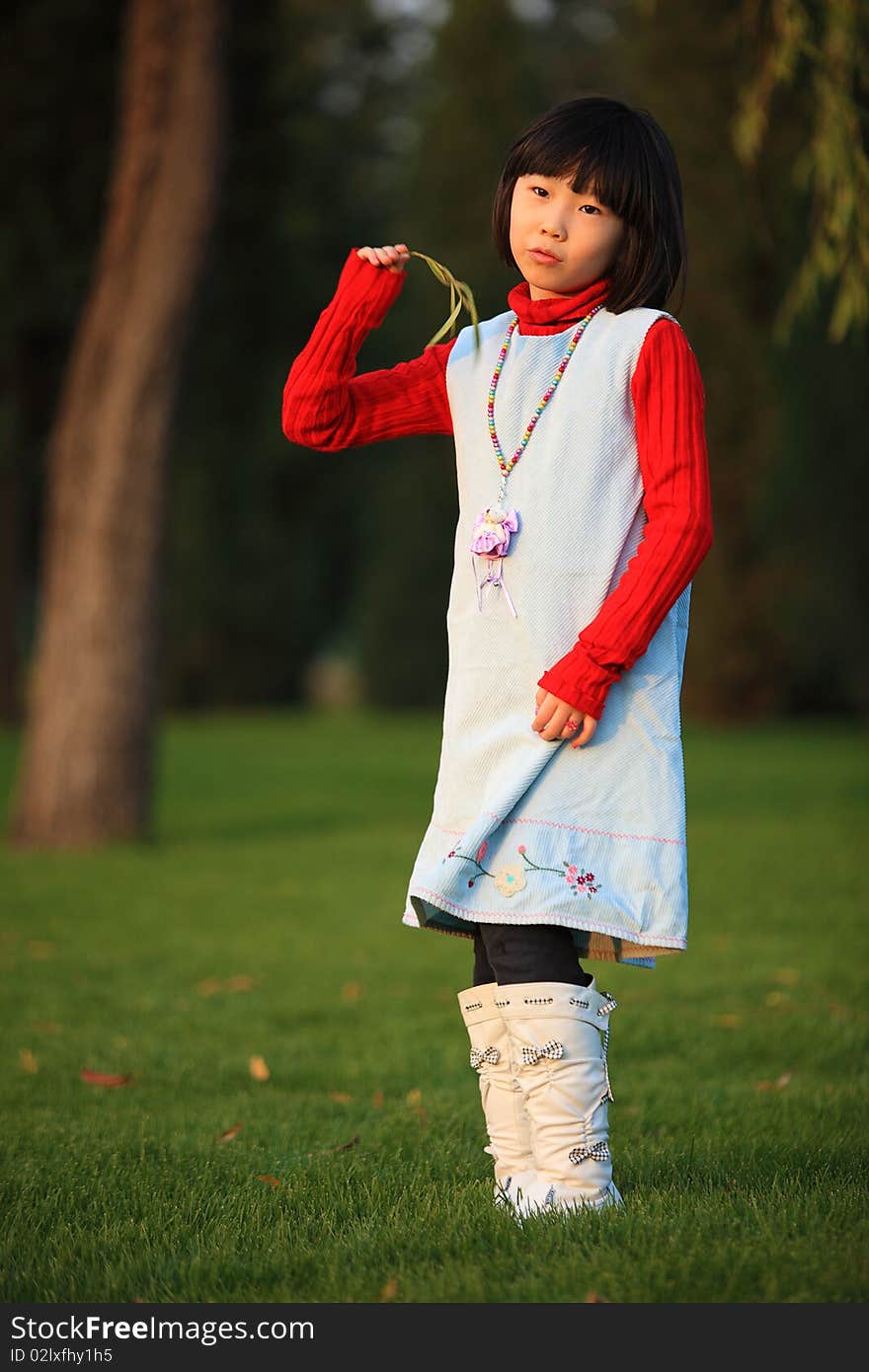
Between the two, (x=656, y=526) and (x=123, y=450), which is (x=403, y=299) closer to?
(x=123, y=450)

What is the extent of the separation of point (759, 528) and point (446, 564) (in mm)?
6551

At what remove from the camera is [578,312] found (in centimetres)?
260

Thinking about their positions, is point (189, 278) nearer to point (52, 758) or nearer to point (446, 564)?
point (52, 758)

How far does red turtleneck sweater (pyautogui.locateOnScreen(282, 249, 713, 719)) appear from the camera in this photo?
239 cm

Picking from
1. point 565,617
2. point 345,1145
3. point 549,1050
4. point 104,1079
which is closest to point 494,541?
point 565,617

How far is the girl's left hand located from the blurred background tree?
8.94ft

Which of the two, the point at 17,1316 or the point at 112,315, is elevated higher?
the point at 112,315

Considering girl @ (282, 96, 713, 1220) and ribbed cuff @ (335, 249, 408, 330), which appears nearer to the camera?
girl @ (282, 96, 713, 1220)

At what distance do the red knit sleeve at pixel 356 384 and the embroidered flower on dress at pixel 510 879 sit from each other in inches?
32.3

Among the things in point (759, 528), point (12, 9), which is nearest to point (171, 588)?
point (759, 528)

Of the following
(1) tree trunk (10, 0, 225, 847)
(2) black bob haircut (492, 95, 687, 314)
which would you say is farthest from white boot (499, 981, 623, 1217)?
(1) tree trunk (10, 0, 225, 847)

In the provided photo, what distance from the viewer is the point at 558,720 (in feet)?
7.92

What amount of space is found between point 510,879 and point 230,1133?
1.22m

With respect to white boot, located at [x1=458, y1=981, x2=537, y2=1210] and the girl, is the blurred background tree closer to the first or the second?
the girl
